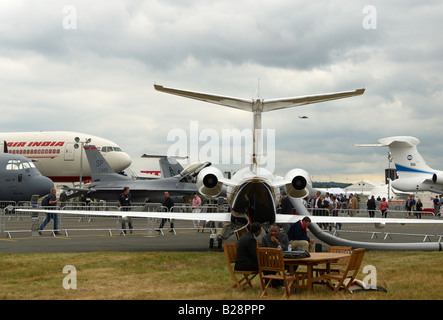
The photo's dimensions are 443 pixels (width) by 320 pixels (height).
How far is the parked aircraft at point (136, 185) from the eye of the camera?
36875 mm

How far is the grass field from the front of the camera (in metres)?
9.25

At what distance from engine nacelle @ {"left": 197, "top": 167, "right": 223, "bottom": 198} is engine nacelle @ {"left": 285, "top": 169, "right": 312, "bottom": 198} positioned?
1970 millimetres

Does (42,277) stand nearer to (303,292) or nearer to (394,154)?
(303,292)

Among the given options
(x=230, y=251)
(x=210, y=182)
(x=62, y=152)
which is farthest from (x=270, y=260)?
(x=62, y=152)

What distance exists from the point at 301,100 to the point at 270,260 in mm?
6139

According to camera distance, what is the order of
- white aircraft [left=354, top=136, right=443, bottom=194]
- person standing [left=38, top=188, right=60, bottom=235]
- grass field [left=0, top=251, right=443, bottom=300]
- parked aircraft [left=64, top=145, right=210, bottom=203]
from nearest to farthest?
grass field [left=0, top=251, right=443, bottom=300], person standing [left=38, top=188, right=60, bottom=235], parked aircraft [left=64, top=145, right=210, bottom=203], white aircraft [left=354, top=136, right=443, bottom=194]

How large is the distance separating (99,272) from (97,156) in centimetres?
2995

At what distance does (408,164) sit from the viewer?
134 feet

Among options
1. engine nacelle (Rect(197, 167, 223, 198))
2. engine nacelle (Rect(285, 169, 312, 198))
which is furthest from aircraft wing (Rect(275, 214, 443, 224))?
engine nacelle (Rect(197, 167, 223, 198))

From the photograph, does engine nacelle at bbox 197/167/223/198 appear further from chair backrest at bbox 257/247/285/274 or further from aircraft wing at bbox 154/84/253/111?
chair backrest at bbox 257/247/285/274

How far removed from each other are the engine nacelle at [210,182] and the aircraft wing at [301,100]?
2272mm

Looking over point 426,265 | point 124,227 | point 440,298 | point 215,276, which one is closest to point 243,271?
point 215,276

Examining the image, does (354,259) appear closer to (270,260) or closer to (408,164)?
(270,260)

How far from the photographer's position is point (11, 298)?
29.5 feet
